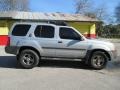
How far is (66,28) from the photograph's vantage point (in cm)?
1480

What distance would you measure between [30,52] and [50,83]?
150 inches

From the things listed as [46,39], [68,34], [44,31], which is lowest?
[46,39]

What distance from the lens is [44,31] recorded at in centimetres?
1483

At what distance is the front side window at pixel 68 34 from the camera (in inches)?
577

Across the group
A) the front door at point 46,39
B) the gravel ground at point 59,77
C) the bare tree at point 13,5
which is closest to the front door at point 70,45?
the front door at point 46,39

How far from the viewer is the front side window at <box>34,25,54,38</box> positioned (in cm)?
1474

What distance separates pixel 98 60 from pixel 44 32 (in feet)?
8.69

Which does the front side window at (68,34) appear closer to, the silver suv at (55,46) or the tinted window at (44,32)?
the silver suv at (55,46)

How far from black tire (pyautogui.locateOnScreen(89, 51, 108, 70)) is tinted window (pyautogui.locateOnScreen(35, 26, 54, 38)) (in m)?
2.02

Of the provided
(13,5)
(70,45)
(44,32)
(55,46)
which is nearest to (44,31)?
(44,32)

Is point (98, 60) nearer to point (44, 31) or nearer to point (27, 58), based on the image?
point (44, 31)

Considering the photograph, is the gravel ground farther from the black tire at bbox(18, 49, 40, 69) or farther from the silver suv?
the silver suv

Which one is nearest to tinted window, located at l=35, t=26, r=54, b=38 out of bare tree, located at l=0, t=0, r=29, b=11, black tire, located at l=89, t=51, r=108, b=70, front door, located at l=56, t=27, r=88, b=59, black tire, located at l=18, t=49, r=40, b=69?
front door, located at l=56, t=27, r=88, b=59

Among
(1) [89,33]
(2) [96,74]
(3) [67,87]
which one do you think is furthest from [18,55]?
(1) [89,33]
